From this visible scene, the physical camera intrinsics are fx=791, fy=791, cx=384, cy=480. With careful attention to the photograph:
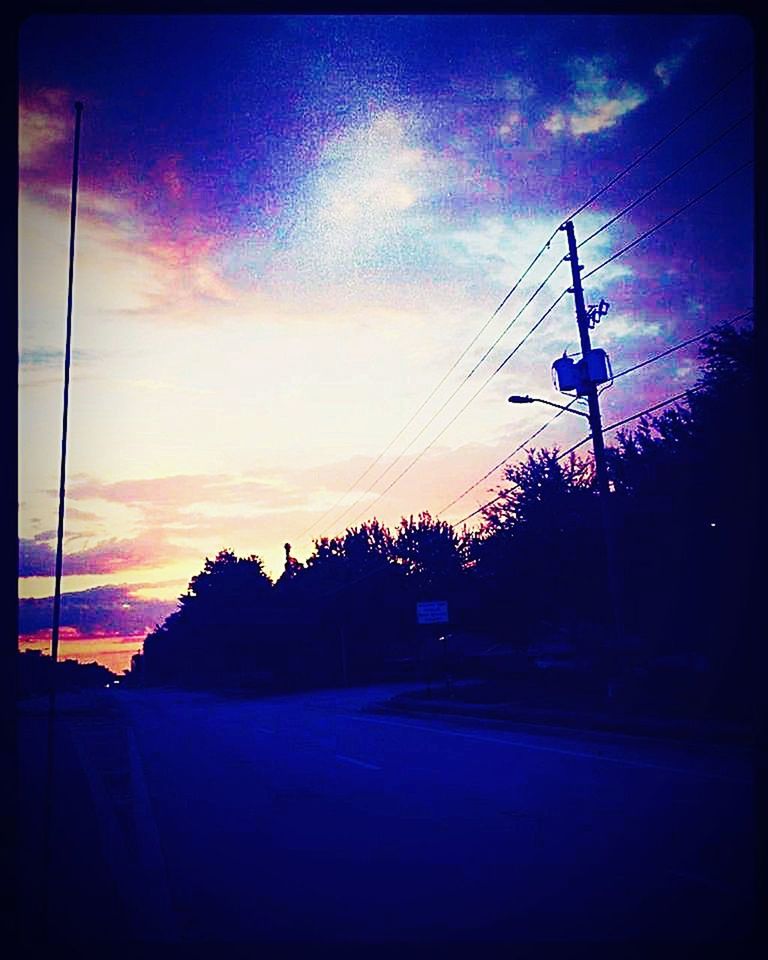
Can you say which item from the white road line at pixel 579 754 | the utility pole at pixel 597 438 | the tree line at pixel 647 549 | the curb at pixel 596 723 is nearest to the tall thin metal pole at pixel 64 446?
the tree line at pixel 647 549

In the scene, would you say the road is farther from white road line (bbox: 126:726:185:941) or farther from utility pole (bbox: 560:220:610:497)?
utility pole (bbox: 560:220:610:497)

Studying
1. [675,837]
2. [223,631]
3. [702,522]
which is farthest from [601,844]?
[223,631]

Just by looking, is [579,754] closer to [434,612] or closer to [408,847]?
[408,847]

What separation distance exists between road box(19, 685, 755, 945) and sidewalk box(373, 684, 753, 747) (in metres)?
0.66

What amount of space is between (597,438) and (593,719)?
6388 mm

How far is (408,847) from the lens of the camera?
721 centimetres

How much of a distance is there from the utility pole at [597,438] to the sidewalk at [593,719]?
127 cm

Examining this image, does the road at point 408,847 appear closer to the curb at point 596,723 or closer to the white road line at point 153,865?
the white road line at point 153,865

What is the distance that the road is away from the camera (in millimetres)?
5168

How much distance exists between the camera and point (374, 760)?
1362 cm

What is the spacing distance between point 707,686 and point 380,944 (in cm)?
1782

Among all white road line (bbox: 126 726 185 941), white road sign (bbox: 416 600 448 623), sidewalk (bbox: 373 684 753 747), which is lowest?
sidewalk (bbox: 373 684 753 747)

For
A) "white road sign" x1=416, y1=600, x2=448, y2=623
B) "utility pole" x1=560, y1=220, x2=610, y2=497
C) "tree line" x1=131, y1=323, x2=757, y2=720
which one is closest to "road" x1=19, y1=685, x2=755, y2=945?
"tree line" x1=131, y1=323, x2=757, y2=720

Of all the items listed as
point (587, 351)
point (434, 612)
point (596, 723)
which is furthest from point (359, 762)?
point (434, 612)
